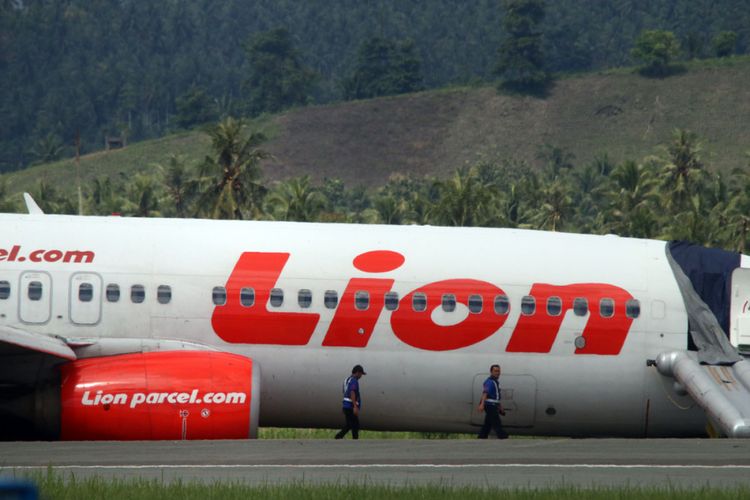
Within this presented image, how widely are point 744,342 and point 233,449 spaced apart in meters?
10.7

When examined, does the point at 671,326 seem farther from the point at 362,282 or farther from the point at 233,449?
the point at 233,449

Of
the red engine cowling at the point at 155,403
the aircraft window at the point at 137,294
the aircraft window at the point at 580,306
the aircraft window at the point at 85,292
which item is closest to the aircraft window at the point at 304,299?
the red engine cowling at the point at 155,403

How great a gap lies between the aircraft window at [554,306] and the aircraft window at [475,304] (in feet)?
4.42

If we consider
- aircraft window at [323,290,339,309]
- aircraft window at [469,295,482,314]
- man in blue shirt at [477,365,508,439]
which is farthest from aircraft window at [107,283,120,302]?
man in blue shirt at [477,365,508,439]

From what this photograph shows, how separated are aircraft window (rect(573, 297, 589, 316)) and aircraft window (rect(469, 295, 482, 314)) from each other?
1.86 m

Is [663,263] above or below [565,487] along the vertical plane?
above

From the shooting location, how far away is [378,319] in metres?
27.4

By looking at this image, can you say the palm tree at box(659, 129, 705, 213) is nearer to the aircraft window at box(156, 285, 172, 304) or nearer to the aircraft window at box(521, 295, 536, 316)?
the aircraft window at box(521, 295, 536, 316)

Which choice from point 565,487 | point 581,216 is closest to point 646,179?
point 581,216

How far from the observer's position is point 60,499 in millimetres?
19188

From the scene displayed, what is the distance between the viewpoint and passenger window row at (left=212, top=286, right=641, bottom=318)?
89.7 ft

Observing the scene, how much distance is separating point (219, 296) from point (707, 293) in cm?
974

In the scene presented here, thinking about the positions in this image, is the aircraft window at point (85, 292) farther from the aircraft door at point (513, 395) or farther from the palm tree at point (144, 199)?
the palm tree at point (144, 199)

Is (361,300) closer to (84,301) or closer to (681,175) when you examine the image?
(84,301)
